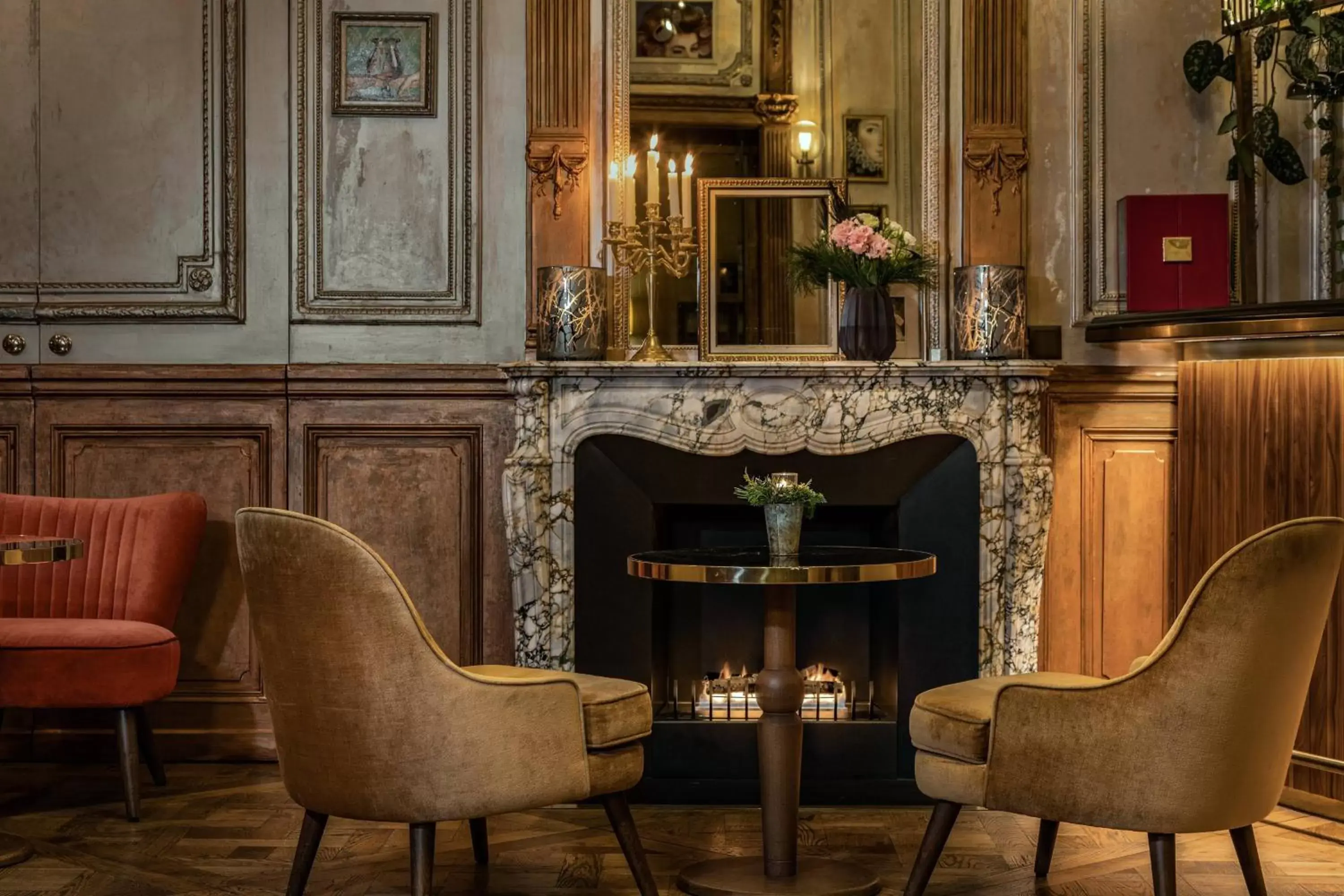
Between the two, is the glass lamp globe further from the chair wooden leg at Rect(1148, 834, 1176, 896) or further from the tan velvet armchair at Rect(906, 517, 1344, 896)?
the chair wooden leg at Rect(1148, 834, 1176, 896)

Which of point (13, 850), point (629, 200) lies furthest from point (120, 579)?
point (629, 200)

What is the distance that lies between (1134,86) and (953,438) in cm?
143

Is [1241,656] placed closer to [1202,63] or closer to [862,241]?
[862,241]

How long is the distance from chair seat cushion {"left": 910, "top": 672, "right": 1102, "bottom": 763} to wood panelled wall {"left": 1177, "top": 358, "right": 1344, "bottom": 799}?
132 cm

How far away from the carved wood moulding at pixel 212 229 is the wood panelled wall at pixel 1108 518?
280 centimetres

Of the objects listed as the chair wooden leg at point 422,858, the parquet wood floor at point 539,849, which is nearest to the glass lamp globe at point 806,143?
the parquet wood floor at point 539,849

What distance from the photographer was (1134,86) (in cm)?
506

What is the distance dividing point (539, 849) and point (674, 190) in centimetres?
219

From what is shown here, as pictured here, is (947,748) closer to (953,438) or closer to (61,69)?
(953,438)

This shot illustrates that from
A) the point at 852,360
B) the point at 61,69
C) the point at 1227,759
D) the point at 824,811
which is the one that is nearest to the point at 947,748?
the point at 1227,759

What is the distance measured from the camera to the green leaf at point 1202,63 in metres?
4.95

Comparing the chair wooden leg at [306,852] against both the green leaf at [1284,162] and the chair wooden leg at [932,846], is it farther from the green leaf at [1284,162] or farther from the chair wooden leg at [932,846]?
the green leaf at [1284,162]

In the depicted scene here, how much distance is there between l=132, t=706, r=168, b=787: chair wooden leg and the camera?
4.75 meters

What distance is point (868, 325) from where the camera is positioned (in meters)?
4.71
